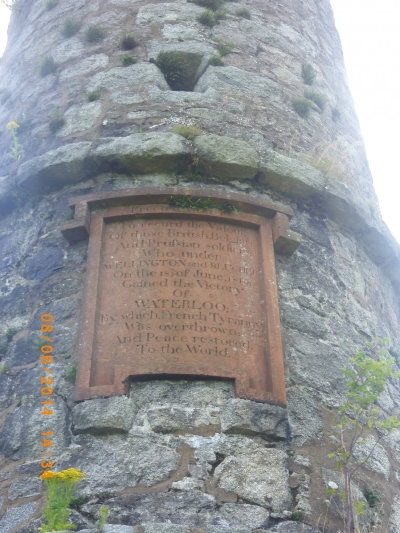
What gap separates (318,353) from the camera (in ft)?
12.7

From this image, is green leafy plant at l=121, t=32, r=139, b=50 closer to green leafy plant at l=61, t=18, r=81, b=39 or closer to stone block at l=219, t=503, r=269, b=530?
green leafy plant at l=61, t=18, r=81, b=39

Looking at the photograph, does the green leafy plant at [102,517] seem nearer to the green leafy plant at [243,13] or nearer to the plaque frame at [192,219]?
the plaque frame at [192,219]

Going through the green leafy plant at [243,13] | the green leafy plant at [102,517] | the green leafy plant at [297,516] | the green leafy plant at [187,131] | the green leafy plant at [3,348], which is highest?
the green leafy plant at [243,13]

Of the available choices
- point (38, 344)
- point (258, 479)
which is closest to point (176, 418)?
point (258, 479)

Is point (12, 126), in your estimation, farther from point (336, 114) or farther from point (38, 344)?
point (336, 114)

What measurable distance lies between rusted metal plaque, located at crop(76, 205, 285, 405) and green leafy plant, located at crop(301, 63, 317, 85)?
6.97ft

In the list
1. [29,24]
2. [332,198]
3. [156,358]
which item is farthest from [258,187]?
[29,24]

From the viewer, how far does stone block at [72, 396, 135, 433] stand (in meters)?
3.19

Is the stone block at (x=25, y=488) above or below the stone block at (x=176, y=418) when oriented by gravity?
below

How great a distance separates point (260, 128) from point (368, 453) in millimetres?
2426

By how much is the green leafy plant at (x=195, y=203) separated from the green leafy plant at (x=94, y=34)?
7.23ft

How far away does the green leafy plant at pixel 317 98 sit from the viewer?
222 inches

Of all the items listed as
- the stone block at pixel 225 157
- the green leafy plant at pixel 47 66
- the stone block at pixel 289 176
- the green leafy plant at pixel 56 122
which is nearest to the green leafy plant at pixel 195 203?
the stone block at pixel 225 157

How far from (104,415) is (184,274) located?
0.93m
